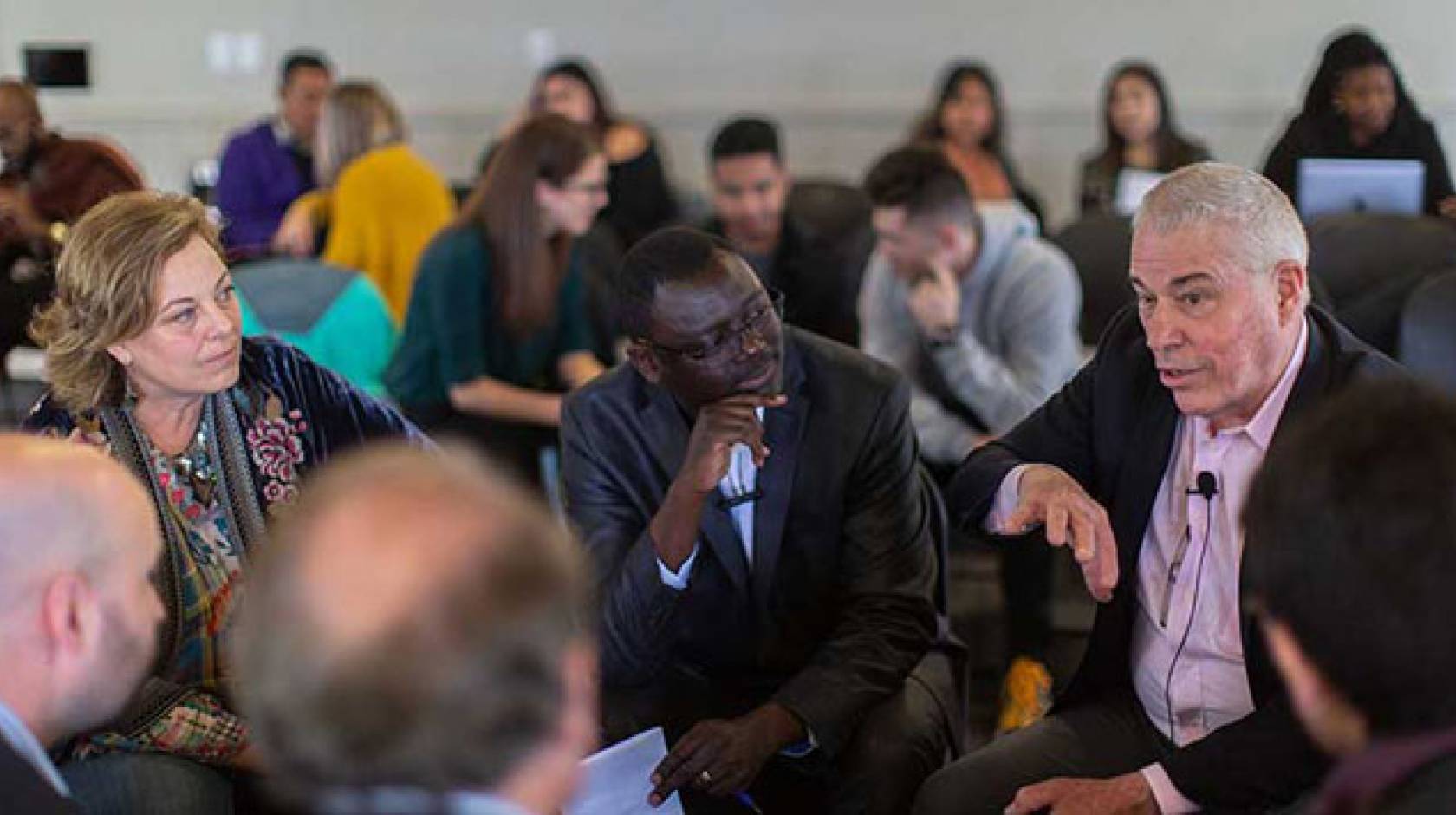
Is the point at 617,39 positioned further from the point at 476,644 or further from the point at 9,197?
the point at 476,644

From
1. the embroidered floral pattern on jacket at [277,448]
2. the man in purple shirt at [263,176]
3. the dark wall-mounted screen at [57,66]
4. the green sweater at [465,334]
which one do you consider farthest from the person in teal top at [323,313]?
the dark wall-mounted screen at [57,66]

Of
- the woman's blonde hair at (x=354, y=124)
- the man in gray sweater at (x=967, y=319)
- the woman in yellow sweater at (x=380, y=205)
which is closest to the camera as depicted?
the man in gray sweater at (x=967, y=319)

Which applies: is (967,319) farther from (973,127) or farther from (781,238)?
(973,127)

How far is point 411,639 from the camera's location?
40.1 inches

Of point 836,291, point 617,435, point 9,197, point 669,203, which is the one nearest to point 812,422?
point 617,435

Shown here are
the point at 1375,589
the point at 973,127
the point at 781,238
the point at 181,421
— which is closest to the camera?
the point at 1375,589

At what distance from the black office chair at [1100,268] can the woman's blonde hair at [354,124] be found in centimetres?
220

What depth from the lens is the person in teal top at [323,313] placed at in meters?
3.75

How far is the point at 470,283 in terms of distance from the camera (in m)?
3.82

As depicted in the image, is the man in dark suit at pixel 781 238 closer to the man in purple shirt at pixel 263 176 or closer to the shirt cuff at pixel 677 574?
the shirt cuff at pixel 677 574

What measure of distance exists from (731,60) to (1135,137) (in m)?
1.80

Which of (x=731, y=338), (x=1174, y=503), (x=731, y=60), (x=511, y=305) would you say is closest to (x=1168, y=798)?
(x=1174, y=503)

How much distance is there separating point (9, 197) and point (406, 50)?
3.32 meters

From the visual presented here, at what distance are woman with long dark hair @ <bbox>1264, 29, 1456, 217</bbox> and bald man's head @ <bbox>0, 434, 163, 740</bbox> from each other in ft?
8.13
